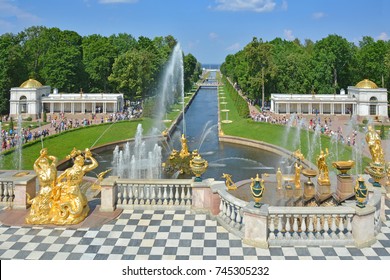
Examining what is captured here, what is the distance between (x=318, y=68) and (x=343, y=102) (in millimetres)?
9197

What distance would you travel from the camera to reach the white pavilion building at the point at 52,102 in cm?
7238

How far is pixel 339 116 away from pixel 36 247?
2734 inches

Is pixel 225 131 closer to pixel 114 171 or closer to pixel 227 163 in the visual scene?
pixel 227 163

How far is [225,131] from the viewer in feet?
194

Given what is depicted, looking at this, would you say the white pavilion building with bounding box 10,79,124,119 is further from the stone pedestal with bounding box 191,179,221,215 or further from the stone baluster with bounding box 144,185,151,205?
the stone pedestal with bounding box 191,179,221,215

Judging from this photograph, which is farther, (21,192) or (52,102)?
(52,102)

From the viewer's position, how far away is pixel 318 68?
7981 cm

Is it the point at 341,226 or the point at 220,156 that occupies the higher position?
the point at 341,226

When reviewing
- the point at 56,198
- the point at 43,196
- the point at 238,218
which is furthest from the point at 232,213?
the point at 43,196

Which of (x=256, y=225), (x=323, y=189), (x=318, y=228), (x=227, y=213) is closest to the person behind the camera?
(x=256, y=225)

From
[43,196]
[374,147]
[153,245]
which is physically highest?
[374,147]

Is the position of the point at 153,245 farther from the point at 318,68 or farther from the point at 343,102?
the point at 318,68

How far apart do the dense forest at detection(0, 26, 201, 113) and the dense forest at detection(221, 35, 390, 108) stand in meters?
22.0
